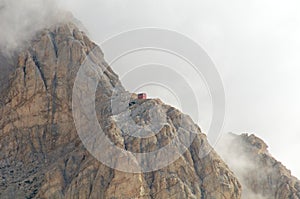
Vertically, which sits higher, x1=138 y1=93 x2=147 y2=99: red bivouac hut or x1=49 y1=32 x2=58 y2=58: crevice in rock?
x1=49 y1=32 x2=58 y2=58: crevice in rock

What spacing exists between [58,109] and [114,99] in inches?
784

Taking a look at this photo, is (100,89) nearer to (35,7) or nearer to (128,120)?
(128,120)

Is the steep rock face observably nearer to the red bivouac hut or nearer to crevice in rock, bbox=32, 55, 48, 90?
crevice in rock, bbox=32, 55, 48, 90

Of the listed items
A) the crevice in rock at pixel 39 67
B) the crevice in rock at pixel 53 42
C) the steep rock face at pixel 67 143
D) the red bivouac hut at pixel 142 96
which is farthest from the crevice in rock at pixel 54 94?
the red bivouac hut at pixel 142 96

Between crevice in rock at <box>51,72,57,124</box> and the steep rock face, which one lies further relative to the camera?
crevice in rock at <box>51,72,57,124</box>

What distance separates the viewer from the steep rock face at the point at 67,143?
150 m

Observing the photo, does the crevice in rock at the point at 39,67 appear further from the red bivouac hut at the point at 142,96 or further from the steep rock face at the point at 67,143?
the red bivouac hut at the point at 142,96

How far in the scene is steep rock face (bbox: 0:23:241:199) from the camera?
492ft

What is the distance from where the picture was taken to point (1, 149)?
16962cm

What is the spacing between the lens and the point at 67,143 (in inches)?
6870

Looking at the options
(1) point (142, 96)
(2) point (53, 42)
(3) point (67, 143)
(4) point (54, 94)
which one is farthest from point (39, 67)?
(1) point (142, 96)

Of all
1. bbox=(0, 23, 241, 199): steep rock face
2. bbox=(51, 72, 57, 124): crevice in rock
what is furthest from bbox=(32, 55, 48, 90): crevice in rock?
bbox=(51, 72, 57, 124): crevice in rock

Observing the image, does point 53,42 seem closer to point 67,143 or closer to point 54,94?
point 54,94

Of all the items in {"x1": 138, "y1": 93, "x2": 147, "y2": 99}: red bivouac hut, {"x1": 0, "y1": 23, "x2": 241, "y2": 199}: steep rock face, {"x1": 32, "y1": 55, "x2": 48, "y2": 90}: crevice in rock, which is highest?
{"x1": 32, "y1": 55, "x2": 48, "y2": 90}: crevice in rock
